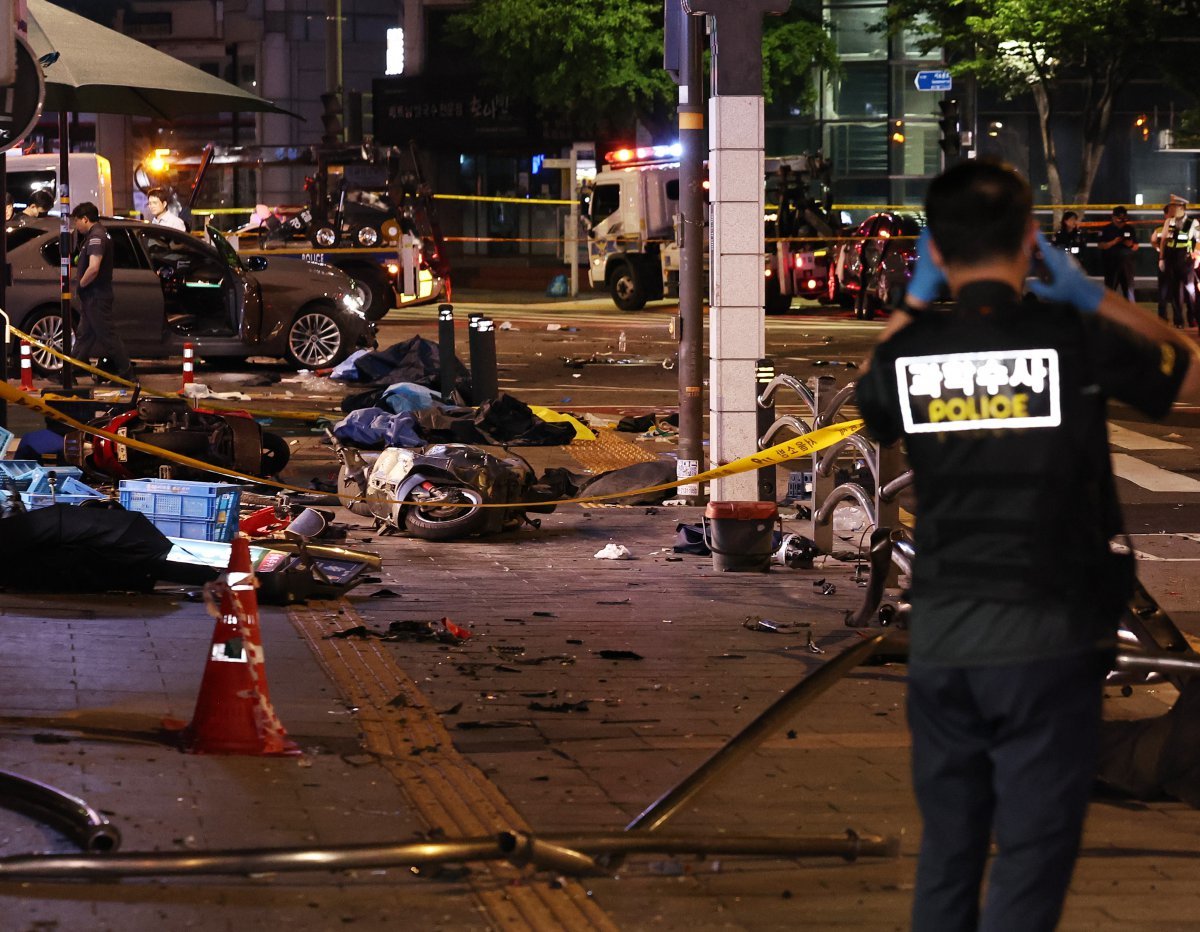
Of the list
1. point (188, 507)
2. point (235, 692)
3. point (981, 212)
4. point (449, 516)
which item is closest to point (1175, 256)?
point (449, 516)

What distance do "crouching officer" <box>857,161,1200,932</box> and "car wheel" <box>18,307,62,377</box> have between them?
19.6m

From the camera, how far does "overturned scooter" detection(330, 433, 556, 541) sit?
38.7ft

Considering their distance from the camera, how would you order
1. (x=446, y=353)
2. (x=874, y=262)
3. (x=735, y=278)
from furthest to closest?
(x=874, y=262), (x=446, y=353), (x=735, y=278)

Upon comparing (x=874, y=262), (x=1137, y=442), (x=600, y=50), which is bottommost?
(x=1137, y=442)

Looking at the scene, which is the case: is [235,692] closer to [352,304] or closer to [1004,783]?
[1004,783]

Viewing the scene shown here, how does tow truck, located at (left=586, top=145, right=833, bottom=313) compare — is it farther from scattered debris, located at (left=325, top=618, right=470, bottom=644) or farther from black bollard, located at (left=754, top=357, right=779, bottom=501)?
scattered debris, located at (left=325, top=618, right=470, bottom=644)

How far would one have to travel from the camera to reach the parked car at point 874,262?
3197 centimetres

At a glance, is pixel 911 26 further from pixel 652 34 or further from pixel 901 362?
pixel 901 362

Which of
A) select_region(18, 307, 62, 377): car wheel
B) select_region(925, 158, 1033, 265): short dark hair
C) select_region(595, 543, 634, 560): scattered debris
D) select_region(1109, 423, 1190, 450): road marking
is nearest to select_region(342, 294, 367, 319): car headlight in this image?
select_region(18, 307, 62, 377): car wheel

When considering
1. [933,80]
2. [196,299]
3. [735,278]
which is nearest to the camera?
[735,278]

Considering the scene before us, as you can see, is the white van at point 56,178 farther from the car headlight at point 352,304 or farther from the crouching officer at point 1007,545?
the crouching officer at point 1007,545

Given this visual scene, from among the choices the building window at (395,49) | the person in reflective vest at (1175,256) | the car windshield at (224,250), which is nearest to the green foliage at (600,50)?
the building window at (395,49)

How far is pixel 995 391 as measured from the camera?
Result: 3.66 meters

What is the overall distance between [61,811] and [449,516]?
6.58m
